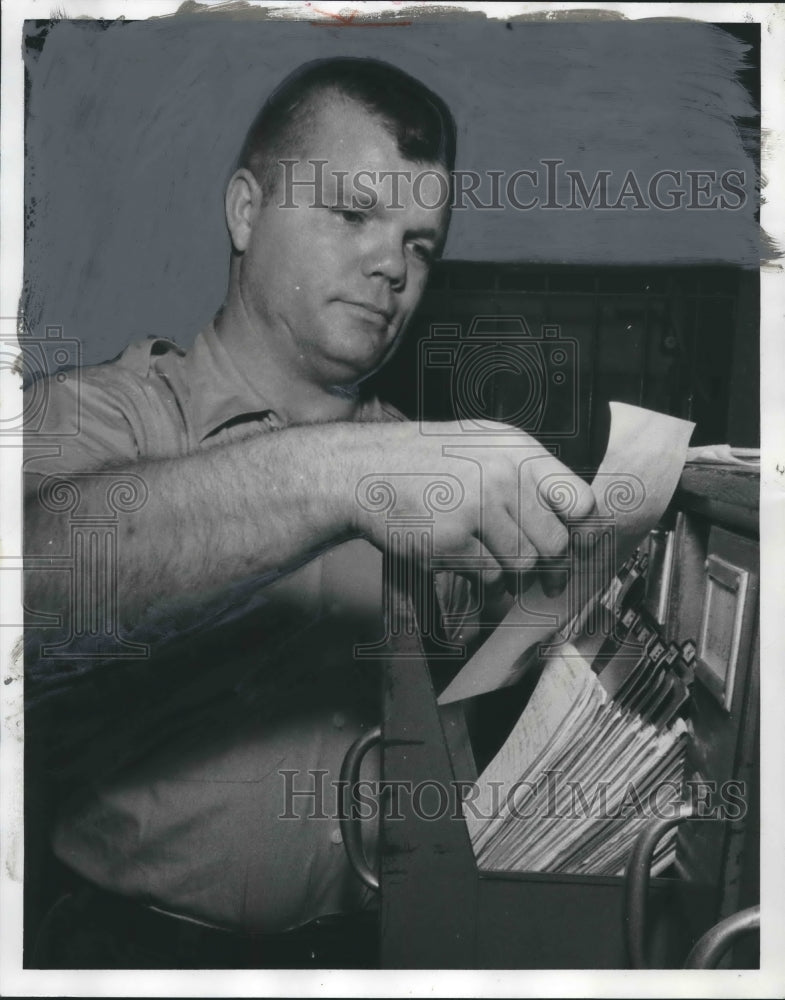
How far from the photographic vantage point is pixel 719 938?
1725mm

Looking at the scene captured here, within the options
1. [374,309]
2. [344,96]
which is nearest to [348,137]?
[344,96]

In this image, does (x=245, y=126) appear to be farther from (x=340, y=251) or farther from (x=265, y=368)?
(x=265, y=368)

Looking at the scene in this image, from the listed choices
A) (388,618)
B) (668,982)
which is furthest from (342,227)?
(668,982)

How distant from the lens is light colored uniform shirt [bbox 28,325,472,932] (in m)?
1.72

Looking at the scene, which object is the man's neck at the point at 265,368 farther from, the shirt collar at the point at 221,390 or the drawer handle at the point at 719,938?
the drawer handle at the point at 719,938

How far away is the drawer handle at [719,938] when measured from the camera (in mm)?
1726

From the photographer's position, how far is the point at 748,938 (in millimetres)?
1771

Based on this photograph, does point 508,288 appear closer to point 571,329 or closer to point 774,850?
point 571,329

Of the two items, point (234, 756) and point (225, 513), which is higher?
point (225, 513)

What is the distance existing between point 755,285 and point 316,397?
2.81ft
